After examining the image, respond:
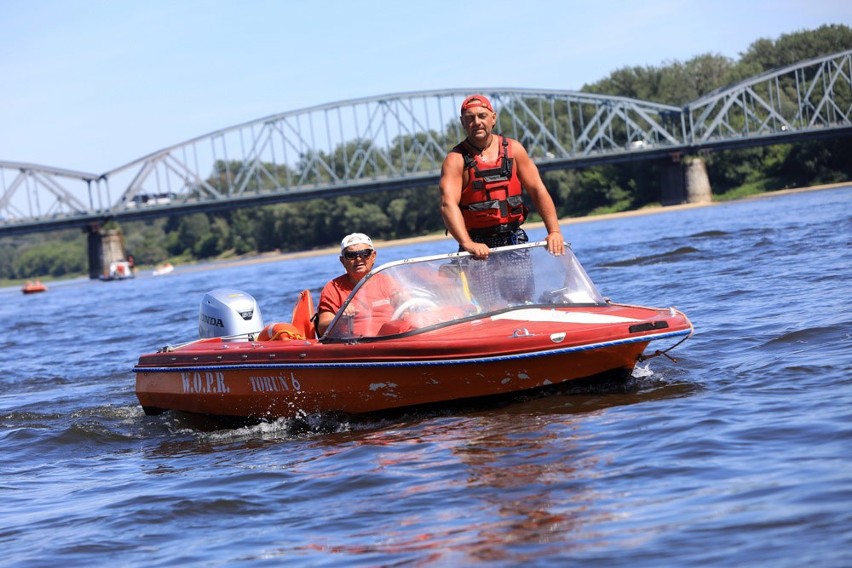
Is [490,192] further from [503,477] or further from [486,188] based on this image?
[503,477]

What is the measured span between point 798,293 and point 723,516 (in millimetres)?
9271

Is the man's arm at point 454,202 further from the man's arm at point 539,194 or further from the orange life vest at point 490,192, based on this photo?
the man's arm at point 539,194

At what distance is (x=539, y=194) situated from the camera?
912 centimetres

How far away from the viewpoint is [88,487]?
8.23m

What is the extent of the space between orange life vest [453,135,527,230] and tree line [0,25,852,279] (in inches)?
3197

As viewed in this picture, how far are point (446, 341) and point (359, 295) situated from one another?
3.51ft

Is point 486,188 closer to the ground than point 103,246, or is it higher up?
closer to the ground

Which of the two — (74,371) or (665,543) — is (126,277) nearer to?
(74,371)

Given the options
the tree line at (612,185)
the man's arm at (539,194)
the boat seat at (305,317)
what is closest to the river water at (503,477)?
the boat seat at (305,317)

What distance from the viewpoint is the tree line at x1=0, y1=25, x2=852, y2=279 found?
9075 centimetres

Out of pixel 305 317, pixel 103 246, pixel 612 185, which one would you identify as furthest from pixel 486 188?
pixel 103 246

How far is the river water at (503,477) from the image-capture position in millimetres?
5250

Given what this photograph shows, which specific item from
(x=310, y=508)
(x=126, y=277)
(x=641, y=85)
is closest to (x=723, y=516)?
(x=310, y=508)

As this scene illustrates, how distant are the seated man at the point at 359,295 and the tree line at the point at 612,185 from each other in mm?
81354
